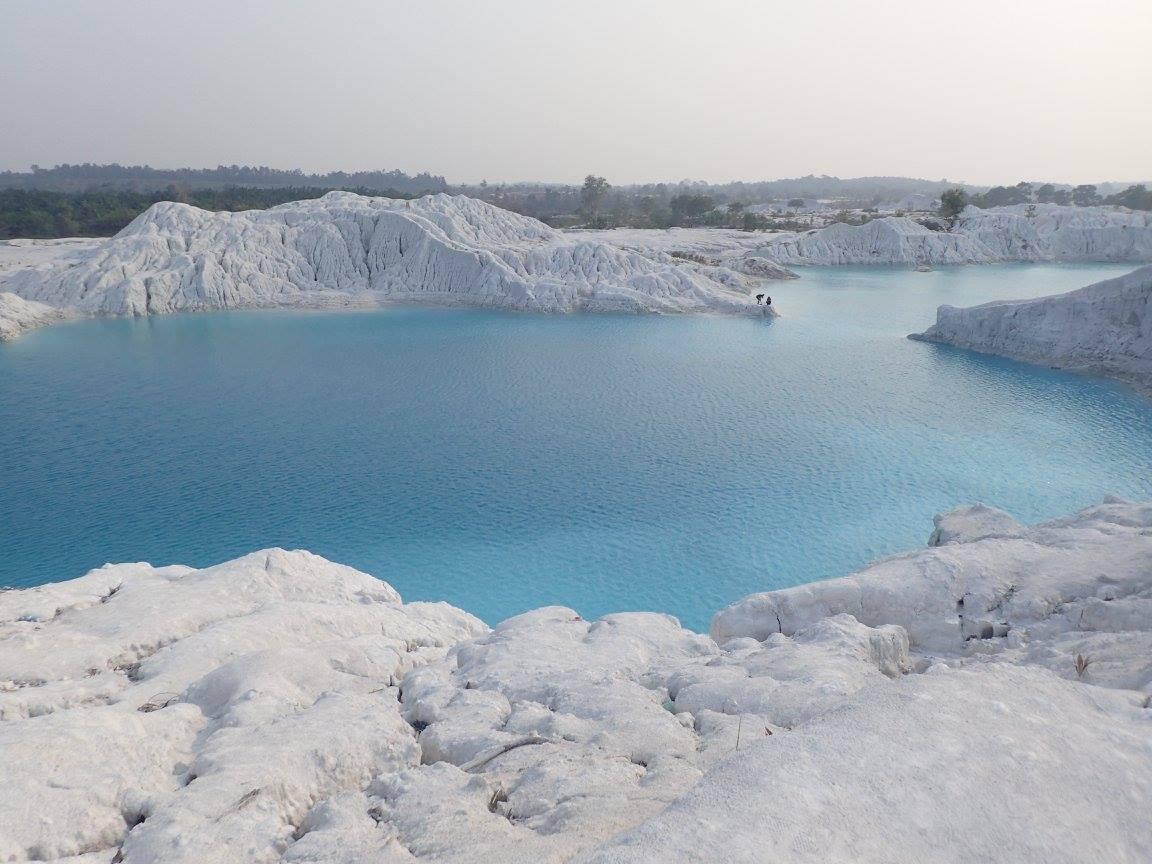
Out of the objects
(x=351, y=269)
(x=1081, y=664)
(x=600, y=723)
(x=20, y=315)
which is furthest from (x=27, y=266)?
(x=1081, y=664)

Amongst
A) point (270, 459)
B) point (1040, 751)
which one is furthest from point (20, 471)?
point (1040, 751)

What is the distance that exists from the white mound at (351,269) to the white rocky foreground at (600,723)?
3055 centimetres

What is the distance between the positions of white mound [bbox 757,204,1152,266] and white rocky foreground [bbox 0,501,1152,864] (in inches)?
2120

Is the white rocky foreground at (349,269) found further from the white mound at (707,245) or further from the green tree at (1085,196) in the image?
the green tree at (1085,196)

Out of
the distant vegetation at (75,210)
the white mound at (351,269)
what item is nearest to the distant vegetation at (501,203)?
the distant vegetation at (75,210)

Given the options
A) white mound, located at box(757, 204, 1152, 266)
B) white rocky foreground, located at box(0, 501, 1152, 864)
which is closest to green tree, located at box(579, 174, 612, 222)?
white mound, located at box(757, 204, 1152, 266)

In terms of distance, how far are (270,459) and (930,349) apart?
25.4 m

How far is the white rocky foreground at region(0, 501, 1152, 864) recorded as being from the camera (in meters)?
3.73

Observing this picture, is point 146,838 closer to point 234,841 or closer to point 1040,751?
point 234,841

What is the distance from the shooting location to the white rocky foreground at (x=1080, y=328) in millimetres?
23391

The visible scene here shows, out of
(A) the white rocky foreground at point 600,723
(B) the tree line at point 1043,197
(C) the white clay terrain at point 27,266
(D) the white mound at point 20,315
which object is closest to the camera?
(A) the white rocky foreground at point 600,723

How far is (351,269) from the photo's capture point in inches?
1657

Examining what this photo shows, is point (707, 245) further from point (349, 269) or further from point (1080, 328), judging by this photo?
point (1080, 328)

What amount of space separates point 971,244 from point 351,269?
4912 cm
